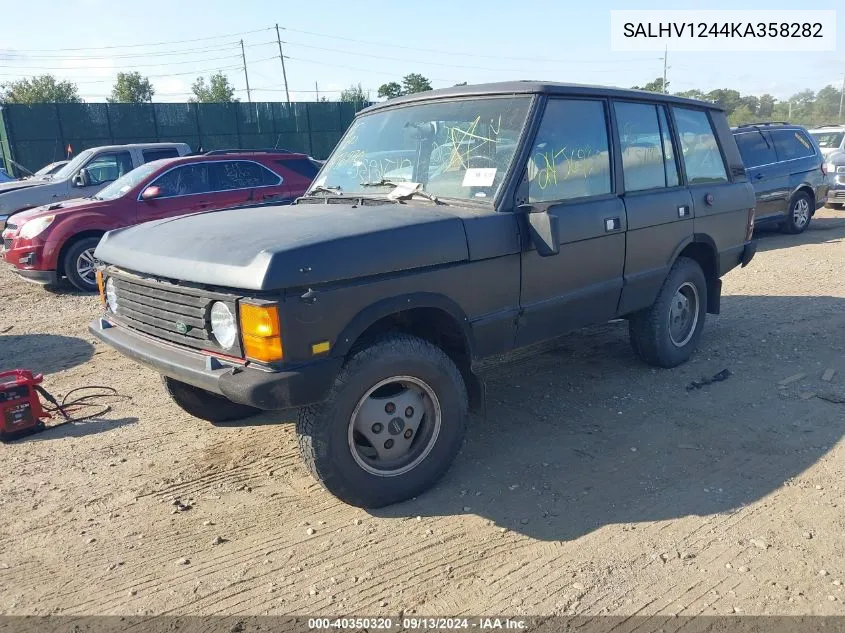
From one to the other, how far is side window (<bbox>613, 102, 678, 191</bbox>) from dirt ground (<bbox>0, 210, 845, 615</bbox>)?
150 cm

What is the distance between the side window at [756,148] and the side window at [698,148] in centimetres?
614

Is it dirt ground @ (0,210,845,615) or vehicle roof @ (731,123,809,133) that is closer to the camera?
dirt ground @ (0,210,845,615)

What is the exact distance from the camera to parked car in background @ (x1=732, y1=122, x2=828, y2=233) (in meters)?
11.0

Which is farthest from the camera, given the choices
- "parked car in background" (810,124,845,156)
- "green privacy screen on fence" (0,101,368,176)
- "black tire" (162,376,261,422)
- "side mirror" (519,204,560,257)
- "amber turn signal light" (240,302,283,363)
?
"green privacy screen on fence" (0,101,368,176)

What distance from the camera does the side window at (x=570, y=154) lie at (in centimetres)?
389

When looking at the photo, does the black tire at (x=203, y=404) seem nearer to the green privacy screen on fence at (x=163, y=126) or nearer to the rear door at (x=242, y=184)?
the rear door at (x=242, y=184)

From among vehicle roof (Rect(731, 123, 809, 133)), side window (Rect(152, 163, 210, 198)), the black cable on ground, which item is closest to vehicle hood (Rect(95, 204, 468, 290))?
the black cable on ground

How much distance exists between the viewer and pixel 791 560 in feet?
9.67

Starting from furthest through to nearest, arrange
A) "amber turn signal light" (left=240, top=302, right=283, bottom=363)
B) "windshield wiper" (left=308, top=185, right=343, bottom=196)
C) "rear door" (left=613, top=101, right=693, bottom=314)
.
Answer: "rear door" (left=613, top=101, right=693, bottom=314)
"windshield wiper" (left=308, top=185, right=343, bottom=196)
"amber turn signal light" (left=240, top=302, right=283, bottom=363)

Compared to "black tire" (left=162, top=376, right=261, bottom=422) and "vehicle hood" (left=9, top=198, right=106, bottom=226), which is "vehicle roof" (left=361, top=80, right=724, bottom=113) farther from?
"vehicle hood" (left=9, top=198, right=106, bottom=226)

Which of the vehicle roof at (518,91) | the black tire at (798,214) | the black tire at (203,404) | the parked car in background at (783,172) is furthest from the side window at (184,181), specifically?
the black tire at (798,214)

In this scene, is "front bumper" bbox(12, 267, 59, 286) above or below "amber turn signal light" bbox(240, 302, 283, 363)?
below

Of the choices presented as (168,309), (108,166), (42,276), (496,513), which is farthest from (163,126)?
(496,513)

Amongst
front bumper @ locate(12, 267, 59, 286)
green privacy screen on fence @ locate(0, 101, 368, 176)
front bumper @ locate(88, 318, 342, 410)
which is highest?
green privacy screen on fence @ locate(0, 101, 368, 176)
